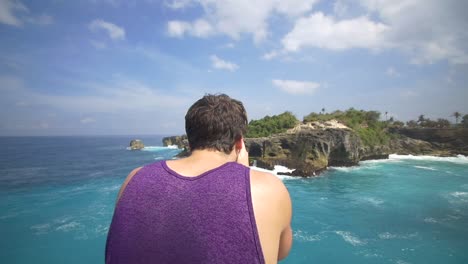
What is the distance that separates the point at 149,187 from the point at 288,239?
3.50ft

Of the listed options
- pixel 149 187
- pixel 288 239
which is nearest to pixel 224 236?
pixel 149 187

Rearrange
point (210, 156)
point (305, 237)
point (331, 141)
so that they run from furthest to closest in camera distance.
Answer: point (331, 141) → point (305, 237) → point (210, 156)

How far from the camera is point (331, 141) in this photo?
42.7 metres

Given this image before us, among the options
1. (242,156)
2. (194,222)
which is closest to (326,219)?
(242,156)

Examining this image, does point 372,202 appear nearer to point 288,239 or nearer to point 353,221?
point 353,221

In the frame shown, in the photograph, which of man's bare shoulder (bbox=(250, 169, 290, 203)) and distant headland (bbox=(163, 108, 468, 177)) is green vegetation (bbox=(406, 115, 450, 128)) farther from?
man's bare shoulder (bbox=(250, 169, 290, 203))

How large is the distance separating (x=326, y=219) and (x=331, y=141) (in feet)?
85.6

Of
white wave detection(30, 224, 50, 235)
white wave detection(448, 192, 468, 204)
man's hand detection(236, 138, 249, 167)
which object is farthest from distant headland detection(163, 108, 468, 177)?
man's hand detection(236, 138, 249, 167)

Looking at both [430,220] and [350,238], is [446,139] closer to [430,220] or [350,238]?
[430,220]

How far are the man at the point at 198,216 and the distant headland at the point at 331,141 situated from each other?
35.7 meters

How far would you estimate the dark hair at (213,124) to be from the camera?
1839 mm

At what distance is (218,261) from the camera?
4.40ft

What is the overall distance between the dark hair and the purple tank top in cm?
44

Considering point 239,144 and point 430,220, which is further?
point 430,220
